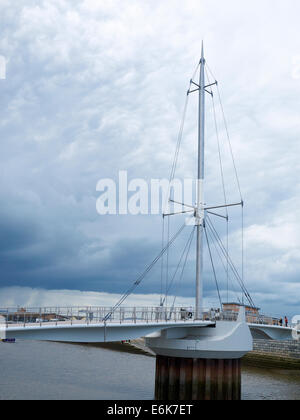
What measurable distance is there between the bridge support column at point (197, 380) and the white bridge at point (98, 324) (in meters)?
2.27

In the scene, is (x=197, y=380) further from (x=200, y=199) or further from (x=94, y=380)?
(x=94, y=380)

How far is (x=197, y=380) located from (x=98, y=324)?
927cm

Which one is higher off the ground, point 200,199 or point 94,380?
point 200,199

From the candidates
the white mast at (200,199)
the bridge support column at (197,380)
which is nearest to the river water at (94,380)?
the bridge support column at (197,380)

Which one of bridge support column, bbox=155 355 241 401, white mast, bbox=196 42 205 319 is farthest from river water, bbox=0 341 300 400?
white mast, bbox=196 42 205 319

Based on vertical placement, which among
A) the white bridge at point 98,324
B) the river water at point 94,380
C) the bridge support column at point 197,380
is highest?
the white bridge at point 98,324

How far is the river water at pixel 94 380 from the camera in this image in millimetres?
35900

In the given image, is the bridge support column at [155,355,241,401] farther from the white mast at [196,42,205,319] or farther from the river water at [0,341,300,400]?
the white mast at [196,42,205,319]

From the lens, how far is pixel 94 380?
42844 mm

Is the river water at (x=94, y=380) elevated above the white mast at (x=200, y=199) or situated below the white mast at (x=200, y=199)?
below

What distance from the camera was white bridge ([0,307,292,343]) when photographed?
75.3 feet

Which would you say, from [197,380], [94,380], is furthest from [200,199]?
[94,380]

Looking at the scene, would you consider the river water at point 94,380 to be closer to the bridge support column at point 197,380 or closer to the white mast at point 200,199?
the bridge support column at point 197,380
